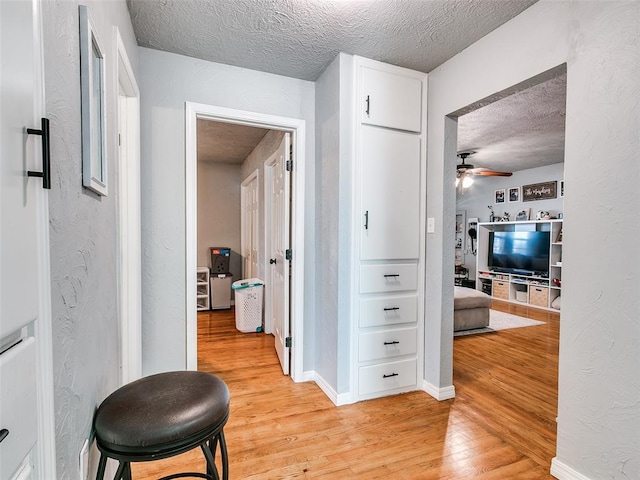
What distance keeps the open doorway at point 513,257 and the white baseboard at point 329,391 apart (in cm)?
83

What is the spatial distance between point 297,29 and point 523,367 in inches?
130

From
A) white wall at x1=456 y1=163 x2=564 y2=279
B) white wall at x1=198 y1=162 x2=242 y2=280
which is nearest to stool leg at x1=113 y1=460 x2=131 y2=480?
white wall at x1=198 y1=162 x2=242 y2=280

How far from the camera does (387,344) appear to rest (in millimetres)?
2445

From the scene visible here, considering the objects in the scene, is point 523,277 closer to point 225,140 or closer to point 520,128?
point 520,128

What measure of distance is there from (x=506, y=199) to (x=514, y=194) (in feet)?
0.63

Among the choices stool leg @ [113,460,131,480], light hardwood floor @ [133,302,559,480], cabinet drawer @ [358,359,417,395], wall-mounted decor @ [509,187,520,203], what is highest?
wall-mounted decor @ [509,187,520,203]

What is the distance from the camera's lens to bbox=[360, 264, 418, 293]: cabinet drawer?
7.81 feet

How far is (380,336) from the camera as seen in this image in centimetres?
243

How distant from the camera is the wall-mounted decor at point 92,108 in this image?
1024 mm

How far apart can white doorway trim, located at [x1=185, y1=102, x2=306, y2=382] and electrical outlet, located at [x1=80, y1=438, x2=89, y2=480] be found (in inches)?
52.8

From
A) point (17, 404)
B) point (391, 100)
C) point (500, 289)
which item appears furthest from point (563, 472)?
point (500, 289)

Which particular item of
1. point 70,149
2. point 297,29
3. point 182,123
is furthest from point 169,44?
point 70,149

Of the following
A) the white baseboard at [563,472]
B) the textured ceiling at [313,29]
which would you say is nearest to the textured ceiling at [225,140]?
the textured ceiling at [313,29]

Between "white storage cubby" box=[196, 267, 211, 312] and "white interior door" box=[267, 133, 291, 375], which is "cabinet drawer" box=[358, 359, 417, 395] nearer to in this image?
"white interior door" box=[267, 133, 291, 375]
